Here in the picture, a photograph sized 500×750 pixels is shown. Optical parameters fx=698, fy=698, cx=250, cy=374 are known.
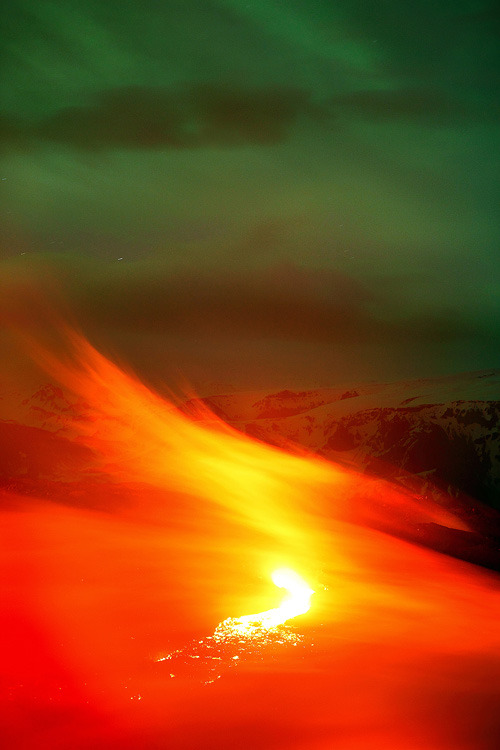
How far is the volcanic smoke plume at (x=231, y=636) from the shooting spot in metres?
5.49

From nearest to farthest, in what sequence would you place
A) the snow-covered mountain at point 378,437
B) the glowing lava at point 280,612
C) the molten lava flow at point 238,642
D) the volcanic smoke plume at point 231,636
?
1. the volcanic smoke plume at point 231,636
2. the molten lava flow at point 238,642
3. the glowing lava at point 280,612
4. the snow-covered mountain at point 378,437

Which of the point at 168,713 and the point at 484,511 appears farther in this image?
the point at 484,511

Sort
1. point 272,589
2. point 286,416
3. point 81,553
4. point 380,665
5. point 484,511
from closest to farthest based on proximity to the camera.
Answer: point 380,665 → point 272,589 → point 81,553 → point 484,511 → point 286,416

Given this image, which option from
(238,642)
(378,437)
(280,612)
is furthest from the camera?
(378,437)

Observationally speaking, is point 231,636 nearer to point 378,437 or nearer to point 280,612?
point 280,612

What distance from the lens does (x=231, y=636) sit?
24.5 ft

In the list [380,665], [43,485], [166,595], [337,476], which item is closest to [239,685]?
[380,665]

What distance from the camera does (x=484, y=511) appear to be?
27.0 m

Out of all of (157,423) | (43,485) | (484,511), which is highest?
(157,423)

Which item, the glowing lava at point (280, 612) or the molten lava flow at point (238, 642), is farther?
the glowing lava at point (280, 612)

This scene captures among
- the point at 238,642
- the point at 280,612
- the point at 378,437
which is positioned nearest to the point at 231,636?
the point at 238,642

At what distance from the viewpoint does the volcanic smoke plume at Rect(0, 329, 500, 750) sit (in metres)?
5.49

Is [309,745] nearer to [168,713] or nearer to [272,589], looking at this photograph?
[168,713]

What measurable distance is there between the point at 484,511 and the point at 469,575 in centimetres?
1502
